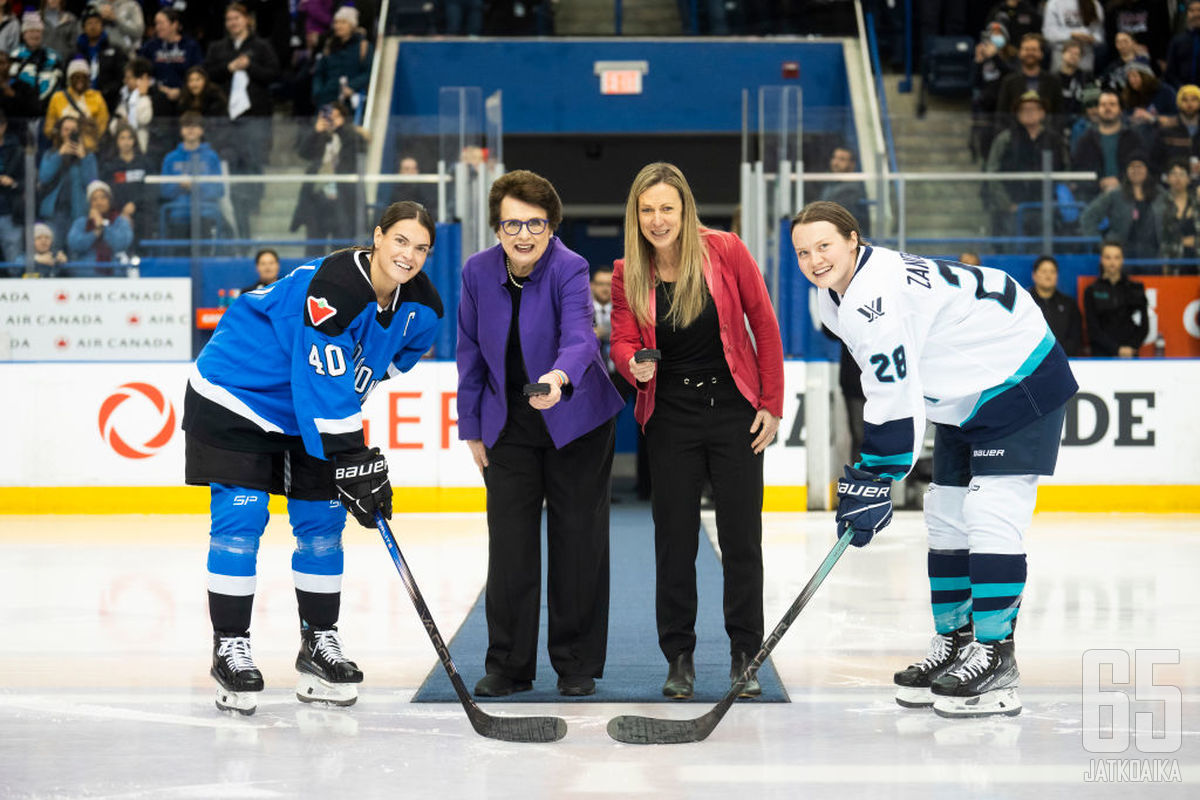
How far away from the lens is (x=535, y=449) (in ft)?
13.9

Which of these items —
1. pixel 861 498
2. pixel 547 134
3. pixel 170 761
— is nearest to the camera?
pixel 170 761

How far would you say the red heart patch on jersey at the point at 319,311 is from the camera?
377 cm

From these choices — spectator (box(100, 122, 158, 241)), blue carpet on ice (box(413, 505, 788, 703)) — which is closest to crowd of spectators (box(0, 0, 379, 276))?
spectator (box(100, 122, 158, 241))

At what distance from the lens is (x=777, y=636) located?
3.74 meters

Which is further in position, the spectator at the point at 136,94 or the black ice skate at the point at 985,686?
the spectator at the point at 136,94

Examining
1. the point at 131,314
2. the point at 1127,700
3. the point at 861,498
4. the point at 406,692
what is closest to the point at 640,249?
the point at 861,498

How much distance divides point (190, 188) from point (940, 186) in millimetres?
4469

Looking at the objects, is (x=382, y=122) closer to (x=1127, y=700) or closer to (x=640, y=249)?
(x=640, y=249)

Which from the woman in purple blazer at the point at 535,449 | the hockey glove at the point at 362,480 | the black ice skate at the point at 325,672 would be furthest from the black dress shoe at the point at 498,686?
the hockey glove at the point at 362,480

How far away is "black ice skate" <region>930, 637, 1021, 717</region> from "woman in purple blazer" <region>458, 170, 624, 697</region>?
3.19 ft

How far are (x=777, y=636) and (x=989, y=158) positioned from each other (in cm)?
632

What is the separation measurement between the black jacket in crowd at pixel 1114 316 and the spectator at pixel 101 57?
767 cm

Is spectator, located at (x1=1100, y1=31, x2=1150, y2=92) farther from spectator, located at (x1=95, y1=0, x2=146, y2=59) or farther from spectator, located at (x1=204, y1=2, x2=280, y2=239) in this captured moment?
spectator, located at (x1=95, y1=0, x2=146, y2=59)

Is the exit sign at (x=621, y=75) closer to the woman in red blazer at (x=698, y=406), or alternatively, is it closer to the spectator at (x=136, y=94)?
the spectator at (x=136, y=94)
